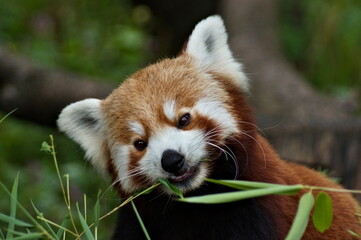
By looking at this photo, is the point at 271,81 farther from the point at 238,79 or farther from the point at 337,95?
the point at 238,79

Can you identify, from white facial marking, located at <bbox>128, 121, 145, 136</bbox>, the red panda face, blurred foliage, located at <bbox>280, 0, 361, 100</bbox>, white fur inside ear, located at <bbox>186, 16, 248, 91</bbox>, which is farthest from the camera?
blurred foliage, located at <bbox>280, 0, 361, 100</bbox>

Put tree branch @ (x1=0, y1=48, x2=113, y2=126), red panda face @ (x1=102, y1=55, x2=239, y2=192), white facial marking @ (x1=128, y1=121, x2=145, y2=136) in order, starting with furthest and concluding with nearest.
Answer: tree branch @ (x1=0, y1=48, x2=113, y2=126)
white facial marking @ (x1=128, y1=121, x2=145, y2=136)
red panda face @ (x1=102, y1=55, x2=239, y2=192)

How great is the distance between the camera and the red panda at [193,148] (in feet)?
9.61

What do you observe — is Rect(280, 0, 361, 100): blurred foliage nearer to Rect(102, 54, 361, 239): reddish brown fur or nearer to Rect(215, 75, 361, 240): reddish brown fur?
Rect(215, 75, 361, 240): reddish brown fur

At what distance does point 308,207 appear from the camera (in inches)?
91.9

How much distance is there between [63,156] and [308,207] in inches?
197

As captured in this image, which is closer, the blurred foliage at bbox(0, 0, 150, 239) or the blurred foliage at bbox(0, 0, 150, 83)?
the blurred foliage at bbox(0, 0, 150, 239)

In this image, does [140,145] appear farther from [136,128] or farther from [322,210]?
[322,210]

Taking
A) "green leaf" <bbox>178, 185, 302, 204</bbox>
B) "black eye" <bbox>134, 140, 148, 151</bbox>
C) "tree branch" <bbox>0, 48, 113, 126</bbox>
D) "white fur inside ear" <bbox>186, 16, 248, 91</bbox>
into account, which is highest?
"tree branch" <bbox>0, 48, 113, 126</bbox>

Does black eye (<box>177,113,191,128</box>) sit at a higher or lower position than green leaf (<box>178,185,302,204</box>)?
higher

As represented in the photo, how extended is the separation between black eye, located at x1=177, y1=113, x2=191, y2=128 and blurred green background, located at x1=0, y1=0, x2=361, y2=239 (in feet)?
12.6

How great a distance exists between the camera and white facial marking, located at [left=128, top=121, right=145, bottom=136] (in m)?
2.98

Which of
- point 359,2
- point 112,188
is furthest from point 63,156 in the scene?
point 112,188

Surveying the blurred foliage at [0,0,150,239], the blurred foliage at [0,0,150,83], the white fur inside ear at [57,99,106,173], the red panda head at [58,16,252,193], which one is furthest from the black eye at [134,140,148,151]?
the blurred foliage at [0,0,150,83]
